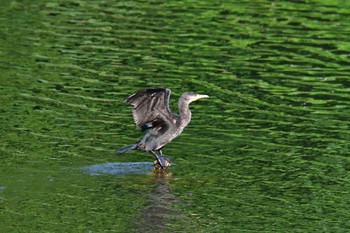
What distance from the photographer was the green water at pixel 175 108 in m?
14.4

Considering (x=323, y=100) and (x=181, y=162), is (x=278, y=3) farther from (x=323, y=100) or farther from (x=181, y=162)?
(x=181, y=162)

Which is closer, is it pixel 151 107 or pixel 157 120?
pixel 151 107

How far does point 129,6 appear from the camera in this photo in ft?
96.7

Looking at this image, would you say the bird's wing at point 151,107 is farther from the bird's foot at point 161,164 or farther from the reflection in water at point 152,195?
the reflection in water at point 152,195

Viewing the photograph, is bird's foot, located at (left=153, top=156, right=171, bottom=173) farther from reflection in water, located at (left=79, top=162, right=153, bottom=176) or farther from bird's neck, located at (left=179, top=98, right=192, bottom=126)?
bird's neck, located at (left=179, top=98, right=192, bottom=126)

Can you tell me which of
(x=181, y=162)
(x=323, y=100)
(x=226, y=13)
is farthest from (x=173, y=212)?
(x=226, y=13)

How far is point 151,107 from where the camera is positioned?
53.6ft

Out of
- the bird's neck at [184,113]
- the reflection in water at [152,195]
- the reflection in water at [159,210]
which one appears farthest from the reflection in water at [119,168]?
the bird's neck at [184,113]

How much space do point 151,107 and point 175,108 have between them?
3.91 m

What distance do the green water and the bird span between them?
0.44 meters

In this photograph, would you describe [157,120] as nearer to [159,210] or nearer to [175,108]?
[159,210]

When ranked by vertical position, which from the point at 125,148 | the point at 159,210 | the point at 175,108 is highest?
A: the point at 175,108

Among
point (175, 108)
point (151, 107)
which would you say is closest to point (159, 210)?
point (151, 107)

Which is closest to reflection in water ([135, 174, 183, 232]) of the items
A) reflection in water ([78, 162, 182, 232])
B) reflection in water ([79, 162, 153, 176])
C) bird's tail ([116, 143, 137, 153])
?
reflection in water ([78, 162, 182, 232])
